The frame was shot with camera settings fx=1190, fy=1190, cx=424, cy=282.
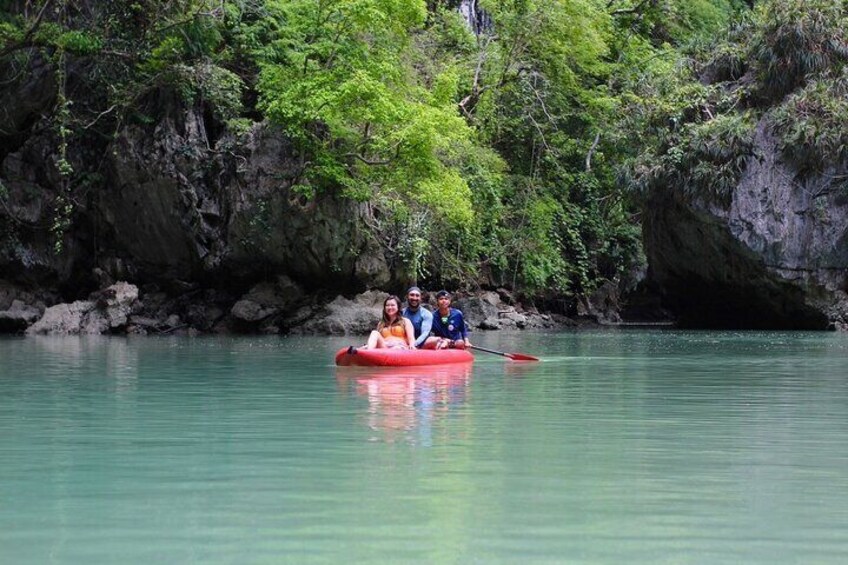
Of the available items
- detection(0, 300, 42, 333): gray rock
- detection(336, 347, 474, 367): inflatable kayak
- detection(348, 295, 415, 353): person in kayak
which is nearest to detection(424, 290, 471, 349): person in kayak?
detection(348, 295, 415, 353): person in kayak

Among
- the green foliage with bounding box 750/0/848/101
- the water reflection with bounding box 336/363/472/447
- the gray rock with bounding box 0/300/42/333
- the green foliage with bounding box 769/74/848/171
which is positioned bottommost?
the water reflection with bounding box 336/363/472/447

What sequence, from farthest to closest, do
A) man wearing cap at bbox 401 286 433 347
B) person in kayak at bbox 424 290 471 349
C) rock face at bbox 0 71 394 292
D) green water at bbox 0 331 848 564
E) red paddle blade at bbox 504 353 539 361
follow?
1. rock face at bbox 0 71 394 292
2. red paddle blade at bbox 504 353 539 361
3. person in kayak at bbox 424 290 471 349
4. man wearing cap at bbox 401 286 433 347
5. green water at bbox 0 331 848 564

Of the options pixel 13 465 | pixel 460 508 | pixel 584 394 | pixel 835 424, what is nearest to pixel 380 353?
pixel 584 394

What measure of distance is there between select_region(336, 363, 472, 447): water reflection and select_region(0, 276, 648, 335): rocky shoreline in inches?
459

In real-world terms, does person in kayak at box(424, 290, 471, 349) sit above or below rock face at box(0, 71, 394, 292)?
below

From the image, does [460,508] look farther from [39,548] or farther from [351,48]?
[351,48]

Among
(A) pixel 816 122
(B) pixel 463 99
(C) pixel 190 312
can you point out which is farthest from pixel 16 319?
(A) pixel 816 122

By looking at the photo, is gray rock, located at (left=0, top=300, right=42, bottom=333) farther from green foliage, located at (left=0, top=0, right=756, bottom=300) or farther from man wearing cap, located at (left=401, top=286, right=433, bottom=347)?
man wearing cap, located at (left=401, top=286, right=433, bottom=347)

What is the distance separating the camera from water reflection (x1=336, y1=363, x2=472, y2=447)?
795cm

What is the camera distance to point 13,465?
644 centimetres

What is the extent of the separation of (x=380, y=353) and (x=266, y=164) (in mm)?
13127

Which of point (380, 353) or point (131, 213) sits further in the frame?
point (131, 213)

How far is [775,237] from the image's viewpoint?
27.6 m

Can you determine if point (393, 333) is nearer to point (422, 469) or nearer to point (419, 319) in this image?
point (419, 319)
